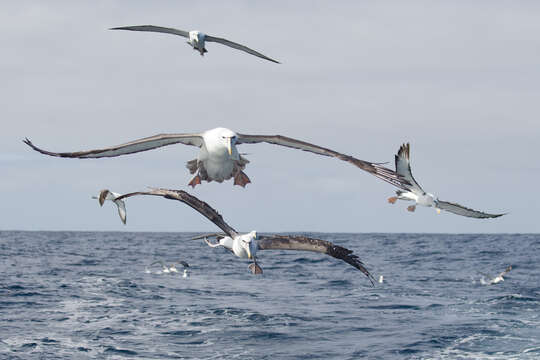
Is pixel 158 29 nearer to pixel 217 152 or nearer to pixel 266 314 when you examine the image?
pixel 217 152

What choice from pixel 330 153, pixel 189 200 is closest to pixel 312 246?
pixel 330 153

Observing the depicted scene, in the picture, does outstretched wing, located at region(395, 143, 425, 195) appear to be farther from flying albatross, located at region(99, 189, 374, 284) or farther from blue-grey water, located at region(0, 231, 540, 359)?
flying albatross, located at region(99, 189, 374, 284)

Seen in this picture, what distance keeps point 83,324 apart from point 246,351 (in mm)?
8697

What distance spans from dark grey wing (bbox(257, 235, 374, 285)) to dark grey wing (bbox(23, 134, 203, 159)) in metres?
2.32

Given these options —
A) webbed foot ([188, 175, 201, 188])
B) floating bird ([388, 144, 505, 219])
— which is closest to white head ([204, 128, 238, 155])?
webbed foot ([188, 175, 201, 188])

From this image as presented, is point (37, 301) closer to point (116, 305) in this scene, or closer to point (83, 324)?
point (116, 305)

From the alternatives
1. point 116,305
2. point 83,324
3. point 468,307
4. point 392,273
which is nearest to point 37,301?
point 116,305

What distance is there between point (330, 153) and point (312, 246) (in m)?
1.70

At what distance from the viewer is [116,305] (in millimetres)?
36250

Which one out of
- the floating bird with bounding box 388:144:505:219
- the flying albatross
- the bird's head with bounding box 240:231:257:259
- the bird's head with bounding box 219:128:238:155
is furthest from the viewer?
the floating bird with bounding box 388:144:505:219

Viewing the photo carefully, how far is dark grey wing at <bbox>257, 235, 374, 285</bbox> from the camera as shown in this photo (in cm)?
1048

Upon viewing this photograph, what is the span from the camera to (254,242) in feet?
37.5

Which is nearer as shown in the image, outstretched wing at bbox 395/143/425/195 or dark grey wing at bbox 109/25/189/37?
dark grey wing at bbox 109/25/189/37

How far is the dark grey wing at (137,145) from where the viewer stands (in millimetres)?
9555
